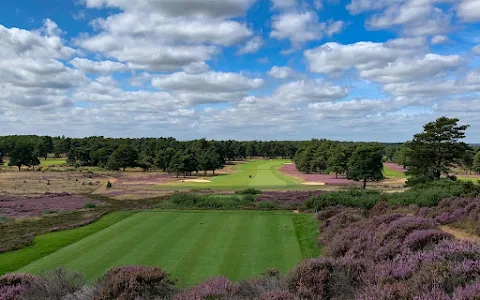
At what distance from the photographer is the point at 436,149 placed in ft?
149

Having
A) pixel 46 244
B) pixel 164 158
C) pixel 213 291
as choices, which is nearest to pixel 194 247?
pixel 46 244

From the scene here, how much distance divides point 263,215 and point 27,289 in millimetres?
21214

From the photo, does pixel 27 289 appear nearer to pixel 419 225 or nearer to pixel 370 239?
pixel 370 239

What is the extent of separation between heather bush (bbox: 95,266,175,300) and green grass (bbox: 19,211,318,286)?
300cm

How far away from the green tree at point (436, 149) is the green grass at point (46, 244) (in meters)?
36.2

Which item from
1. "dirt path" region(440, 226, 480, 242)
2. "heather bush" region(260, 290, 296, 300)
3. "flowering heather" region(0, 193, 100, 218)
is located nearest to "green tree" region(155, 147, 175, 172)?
"flowering heather" region(0, 193, 100, 218)

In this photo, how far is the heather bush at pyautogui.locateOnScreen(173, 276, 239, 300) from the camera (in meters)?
7.54

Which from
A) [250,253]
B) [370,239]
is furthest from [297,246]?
[370,239]

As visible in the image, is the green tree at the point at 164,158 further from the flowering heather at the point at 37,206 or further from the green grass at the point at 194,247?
the green grass at the point at 194,247

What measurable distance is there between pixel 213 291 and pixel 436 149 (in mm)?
45340

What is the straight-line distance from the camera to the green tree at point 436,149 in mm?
43906

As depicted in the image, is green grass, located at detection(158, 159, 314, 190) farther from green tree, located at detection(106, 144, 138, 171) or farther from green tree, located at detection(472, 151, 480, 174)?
green tree, located at detection(472, 151, 480, 174)

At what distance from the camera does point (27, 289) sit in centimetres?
904

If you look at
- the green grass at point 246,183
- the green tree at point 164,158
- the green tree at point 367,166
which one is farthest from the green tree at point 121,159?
the green tree at point 367,166
